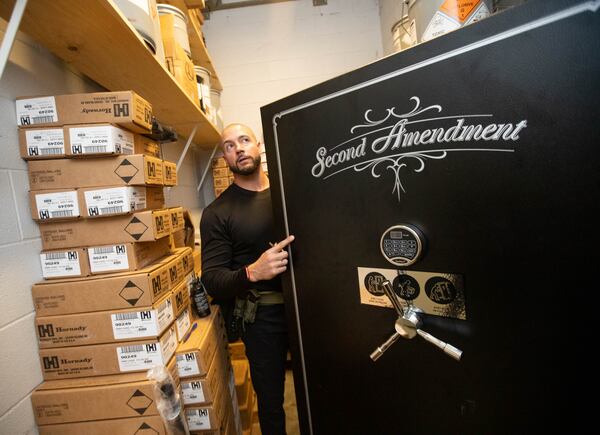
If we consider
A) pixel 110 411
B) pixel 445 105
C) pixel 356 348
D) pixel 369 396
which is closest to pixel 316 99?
pixel 445 105

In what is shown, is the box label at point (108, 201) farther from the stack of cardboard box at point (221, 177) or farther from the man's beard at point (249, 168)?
the stack of cardboard box at point (221, 177)

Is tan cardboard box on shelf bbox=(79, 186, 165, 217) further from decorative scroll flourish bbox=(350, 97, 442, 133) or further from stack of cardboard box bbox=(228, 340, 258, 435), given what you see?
stack of cardboard box bbox=(228, 340, 258, 435)

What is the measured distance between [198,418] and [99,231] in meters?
0.75

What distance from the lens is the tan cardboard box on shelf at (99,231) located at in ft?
2.83

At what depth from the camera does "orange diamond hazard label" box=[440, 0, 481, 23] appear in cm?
65

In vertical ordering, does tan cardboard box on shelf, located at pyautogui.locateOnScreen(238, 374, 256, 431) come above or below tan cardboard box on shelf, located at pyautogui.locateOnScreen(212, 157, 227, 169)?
below

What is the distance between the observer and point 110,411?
2.79ft

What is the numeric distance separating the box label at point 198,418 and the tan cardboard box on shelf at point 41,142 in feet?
3.15

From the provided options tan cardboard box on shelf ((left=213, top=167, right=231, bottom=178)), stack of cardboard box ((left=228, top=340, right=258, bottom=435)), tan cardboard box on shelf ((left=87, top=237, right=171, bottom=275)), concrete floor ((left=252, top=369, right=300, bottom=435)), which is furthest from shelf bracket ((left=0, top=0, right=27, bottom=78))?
concrete floor ((left=252, top=369, right=300, bottom=435))

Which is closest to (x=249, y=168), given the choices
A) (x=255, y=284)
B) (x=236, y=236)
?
(x=236, y=236)

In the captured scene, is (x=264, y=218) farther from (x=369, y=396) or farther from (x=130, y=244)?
(x=369, y=396)

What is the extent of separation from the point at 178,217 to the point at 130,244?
0.30 m

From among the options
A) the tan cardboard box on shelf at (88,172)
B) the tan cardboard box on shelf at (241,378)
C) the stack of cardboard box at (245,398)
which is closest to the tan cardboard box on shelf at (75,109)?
the tan cardboard box on shelf at (88,172)

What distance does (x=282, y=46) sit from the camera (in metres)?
2.56
